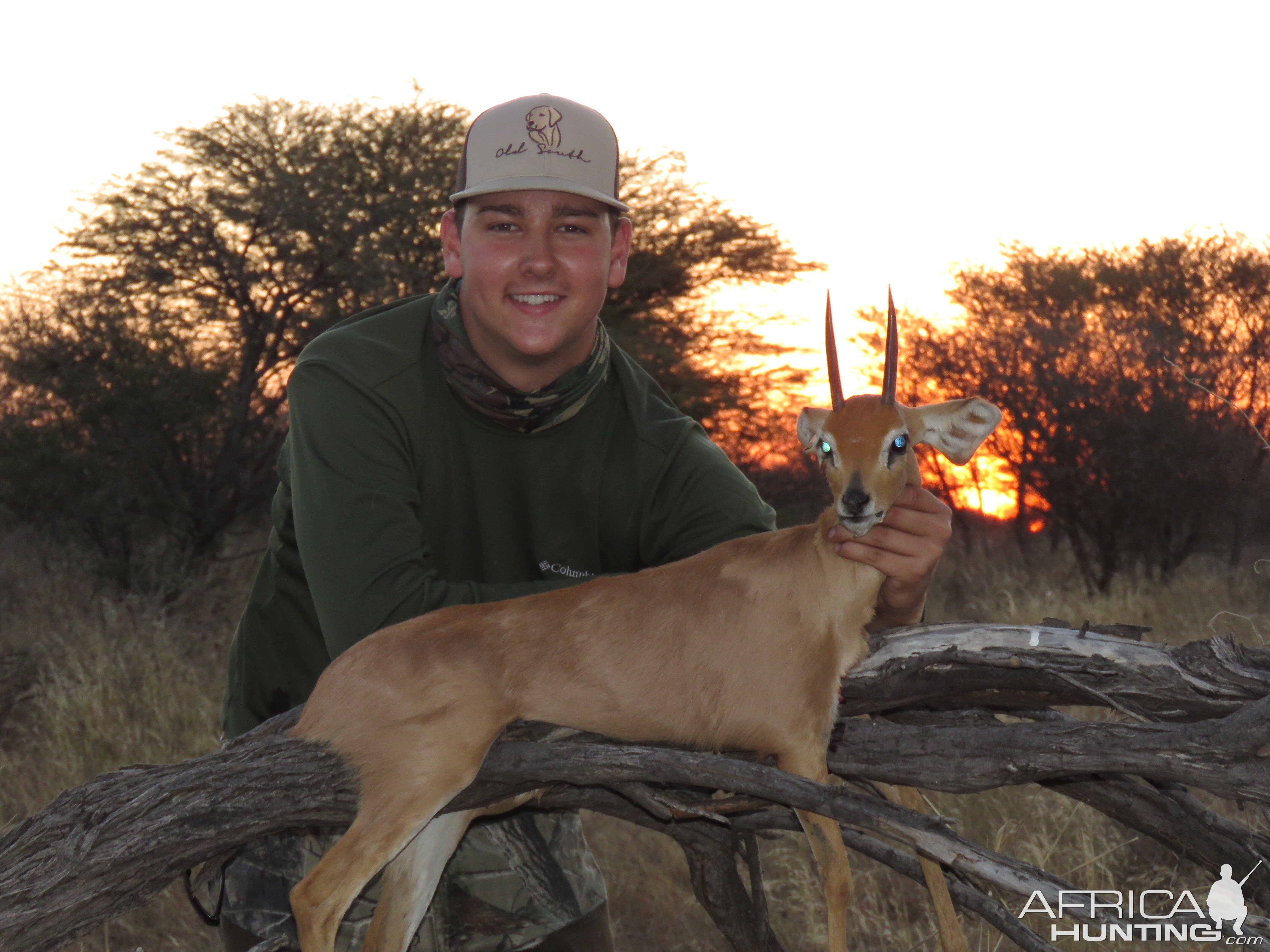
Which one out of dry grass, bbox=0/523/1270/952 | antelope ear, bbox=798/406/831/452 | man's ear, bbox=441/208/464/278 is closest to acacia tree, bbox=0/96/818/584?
dry grass, bbox=0/523/1270/952

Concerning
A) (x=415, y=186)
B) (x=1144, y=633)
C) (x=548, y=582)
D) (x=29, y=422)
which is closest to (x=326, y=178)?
(x=415, y=186)

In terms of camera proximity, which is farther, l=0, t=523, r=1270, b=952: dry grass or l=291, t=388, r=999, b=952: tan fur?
l=0, t=523, r=1270, b=952: dry grass

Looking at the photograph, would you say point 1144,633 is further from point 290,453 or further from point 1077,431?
point 1077,431

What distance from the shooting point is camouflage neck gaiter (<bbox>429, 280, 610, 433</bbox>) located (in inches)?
161

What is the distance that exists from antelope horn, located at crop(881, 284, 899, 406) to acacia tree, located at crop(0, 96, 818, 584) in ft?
32.7

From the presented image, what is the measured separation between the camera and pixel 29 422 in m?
13.3

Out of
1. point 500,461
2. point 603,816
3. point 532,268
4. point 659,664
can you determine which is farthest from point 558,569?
point 603,816

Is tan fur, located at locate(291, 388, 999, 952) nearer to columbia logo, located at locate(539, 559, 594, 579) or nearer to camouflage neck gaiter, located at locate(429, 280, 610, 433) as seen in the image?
columbia logo, located at locate(539, 559, 594, 579)

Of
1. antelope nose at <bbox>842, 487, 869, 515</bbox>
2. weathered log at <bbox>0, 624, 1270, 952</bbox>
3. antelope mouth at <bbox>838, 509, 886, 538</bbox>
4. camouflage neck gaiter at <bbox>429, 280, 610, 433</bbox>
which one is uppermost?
camouflage neck gaiter at <bbox>429, 280, 610, 433</bbox>

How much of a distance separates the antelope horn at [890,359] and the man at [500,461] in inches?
50.2

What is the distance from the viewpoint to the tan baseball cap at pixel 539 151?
3.93 metres

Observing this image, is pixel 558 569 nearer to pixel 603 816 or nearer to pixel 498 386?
pixel 498 386

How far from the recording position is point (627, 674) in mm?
3020

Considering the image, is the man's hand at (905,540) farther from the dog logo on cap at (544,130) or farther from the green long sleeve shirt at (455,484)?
the dog logo on cap at (544,130)
